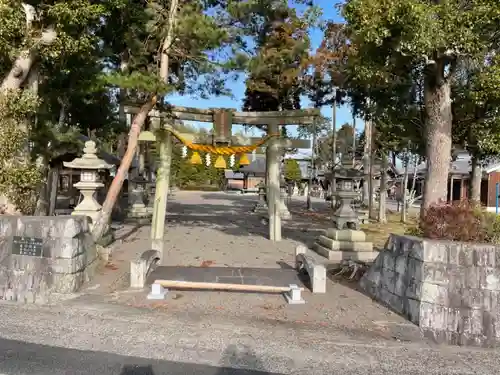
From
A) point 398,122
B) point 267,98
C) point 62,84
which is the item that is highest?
point 267,98

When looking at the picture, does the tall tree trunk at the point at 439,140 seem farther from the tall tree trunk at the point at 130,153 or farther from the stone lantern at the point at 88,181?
the stone lantern at the point at 88,181

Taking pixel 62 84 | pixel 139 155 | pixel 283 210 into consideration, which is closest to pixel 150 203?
pixel 139 155

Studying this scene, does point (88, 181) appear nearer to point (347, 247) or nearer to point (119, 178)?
point (119, 178)

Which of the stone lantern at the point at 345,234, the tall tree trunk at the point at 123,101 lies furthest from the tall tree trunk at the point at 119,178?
the stone lantern at the point at 345,234

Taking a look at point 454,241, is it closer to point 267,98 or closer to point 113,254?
point 113,254

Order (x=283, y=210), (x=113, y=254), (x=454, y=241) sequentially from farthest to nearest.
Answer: (x=283, y=210), (x=113, y=254), (x=454, y=241)

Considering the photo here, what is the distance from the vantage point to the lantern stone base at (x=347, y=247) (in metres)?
9.44

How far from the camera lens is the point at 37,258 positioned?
19.1 ft

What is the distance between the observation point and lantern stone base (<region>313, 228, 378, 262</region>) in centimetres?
944

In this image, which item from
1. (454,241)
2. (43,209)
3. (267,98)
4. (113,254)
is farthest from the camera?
(267,98)

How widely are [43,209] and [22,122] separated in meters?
5.05

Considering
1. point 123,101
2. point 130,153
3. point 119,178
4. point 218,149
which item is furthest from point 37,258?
point 218,149

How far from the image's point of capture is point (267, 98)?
853 inches

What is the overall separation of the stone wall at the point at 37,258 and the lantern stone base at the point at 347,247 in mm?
5934
